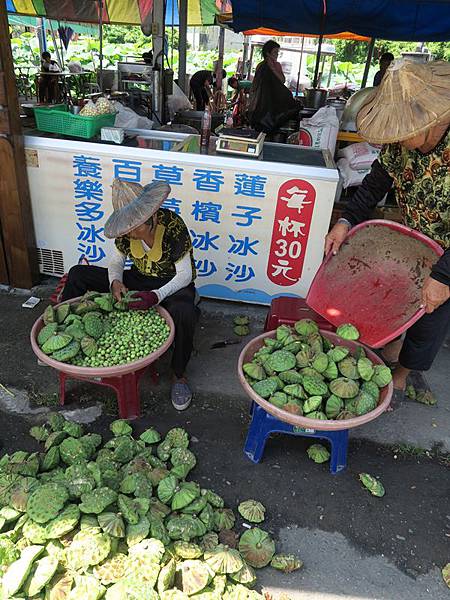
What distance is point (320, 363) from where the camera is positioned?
2.29 m

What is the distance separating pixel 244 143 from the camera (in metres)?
3.52

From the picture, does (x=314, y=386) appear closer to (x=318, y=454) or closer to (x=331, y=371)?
(x=331, y=371)

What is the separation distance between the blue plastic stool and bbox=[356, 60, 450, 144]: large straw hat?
1432 mm

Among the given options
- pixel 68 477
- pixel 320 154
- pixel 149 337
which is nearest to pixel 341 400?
pixel 149 337

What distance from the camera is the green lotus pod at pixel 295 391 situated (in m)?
2.19

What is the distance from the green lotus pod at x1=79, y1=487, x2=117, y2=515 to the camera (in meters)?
1.85

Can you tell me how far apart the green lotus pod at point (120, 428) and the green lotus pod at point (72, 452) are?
0.88ft

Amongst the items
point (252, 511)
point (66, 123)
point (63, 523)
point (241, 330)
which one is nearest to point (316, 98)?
point (66, 123)

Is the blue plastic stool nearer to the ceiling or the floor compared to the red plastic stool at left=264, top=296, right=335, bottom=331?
nearer to the floor

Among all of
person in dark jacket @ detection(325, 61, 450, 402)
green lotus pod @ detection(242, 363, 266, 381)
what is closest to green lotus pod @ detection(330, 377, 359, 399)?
green lotus pod @ detection(242, 363, 266, 381)

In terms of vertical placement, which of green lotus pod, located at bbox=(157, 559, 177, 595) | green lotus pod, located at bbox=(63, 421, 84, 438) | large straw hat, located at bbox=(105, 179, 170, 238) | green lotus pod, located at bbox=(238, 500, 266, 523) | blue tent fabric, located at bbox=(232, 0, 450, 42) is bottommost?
green lotus pod, located at bbox=(238, 500, 266, 523)

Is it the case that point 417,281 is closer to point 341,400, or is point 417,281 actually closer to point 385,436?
point 341,400

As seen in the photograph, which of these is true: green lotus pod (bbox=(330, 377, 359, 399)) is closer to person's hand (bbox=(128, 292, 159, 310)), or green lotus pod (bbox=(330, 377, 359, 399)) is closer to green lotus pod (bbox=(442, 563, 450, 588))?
green lotus pod (bbox=(442, 563, 450, 588))

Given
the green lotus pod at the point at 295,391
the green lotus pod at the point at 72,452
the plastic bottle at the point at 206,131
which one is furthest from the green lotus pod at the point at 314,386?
the plastic bottle at the point at 206,131
